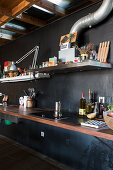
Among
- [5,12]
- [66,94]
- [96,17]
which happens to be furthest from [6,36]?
[96,17]

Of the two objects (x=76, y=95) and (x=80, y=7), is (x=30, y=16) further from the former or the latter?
(x=76, y=95)

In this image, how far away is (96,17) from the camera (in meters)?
2.09

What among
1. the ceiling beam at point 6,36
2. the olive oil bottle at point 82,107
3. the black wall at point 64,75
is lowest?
the olive oil bottle at point 82,107

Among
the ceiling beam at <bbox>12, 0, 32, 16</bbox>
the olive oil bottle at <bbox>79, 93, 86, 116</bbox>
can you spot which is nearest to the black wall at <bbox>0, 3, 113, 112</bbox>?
the olive oil bottle at <bbox>79, 93, 86, 116</bbox>

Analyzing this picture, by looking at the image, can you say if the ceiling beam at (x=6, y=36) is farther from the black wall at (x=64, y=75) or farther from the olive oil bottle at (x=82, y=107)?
the olive oil bottle at (x=82, y=107)

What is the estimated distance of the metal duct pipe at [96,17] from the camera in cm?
194

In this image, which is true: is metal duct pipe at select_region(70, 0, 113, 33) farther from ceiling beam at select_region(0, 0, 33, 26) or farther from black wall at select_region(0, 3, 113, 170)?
ceiling beam at select_region(0, 0, 33, 26)

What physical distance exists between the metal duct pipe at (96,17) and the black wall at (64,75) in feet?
0.40

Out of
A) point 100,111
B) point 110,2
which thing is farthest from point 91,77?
point 110,2

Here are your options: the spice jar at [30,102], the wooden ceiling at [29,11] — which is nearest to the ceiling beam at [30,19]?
the wooden ceiling at [29,11]

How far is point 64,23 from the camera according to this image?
278 cm

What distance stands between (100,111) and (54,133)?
103 cm

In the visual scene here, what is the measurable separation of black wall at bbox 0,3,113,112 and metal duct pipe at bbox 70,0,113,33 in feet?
0.40

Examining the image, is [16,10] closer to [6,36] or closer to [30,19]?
[30,19]
